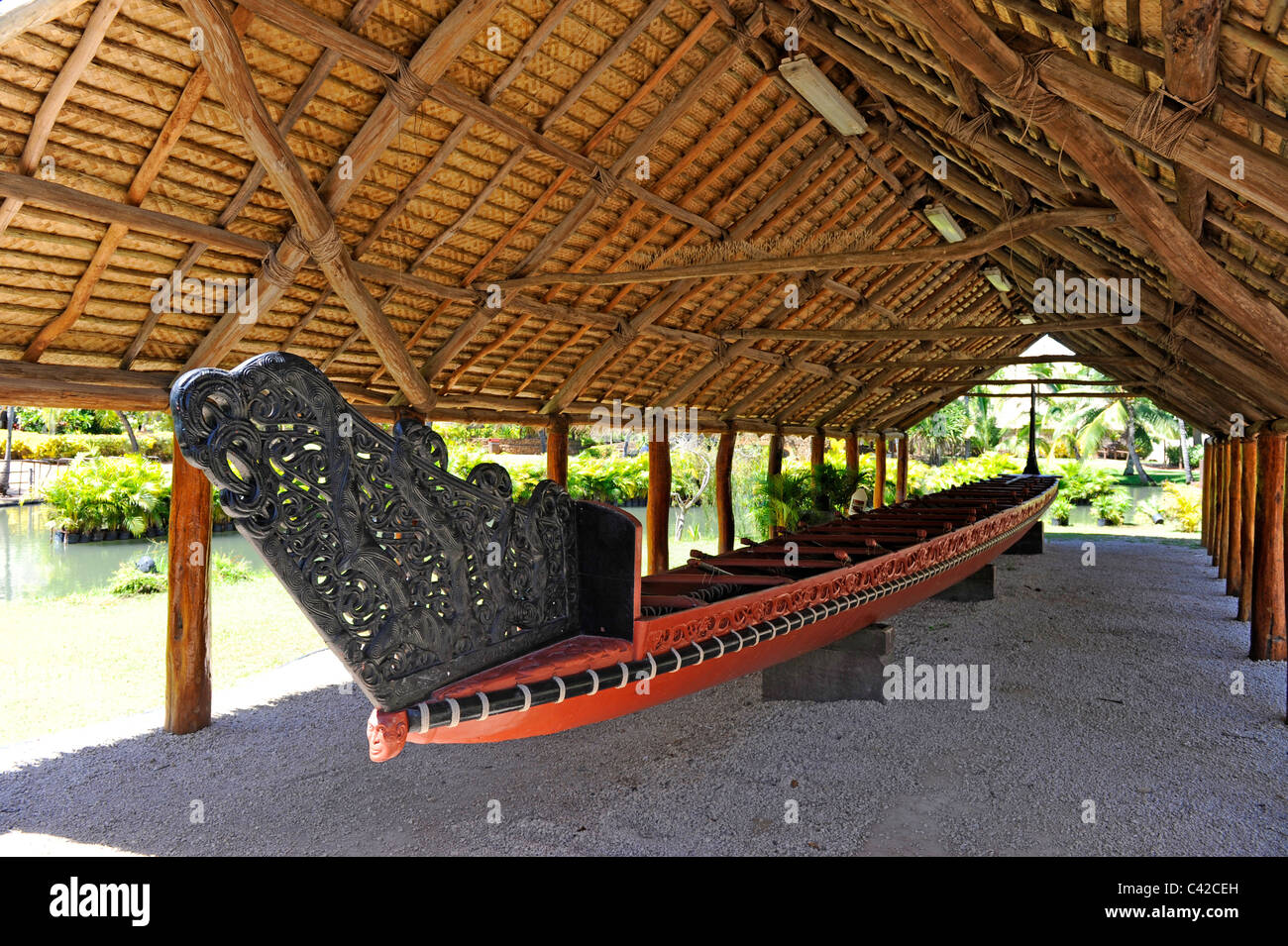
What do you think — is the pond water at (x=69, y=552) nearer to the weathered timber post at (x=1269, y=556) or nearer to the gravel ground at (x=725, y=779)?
the gravel ground at (x=725, y=779)

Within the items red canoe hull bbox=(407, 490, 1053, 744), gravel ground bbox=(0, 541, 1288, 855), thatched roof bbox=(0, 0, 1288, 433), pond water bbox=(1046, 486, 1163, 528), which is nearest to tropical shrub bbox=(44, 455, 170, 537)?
thatched roof bbox=(0, 0, 1288, 433)

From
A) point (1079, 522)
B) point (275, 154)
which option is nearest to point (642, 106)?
point (275, 154)

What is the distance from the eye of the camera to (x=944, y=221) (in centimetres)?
852

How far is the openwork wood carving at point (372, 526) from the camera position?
8.17 feet

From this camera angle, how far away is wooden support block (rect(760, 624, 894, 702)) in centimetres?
515

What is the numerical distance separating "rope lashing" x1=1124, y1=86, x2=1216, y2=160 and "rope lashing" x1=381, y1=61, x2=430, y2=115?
320 centimetres

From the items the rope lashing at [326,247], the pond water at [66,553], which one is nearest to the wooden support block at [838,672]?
the rope lashing at [326,247]

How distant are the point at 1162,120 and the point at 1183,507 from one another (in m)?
16.9

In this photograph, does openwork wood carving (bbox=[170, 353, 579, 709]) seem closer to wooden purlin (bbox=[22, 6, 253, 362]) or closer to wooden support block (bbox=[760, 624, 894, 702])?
wooden purlin (bbox=[22, 6, 253, 362])

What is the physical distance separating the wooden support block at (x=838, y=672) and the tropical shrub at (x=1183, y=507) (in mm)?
13908

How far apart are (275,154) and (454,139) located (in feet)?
4.45

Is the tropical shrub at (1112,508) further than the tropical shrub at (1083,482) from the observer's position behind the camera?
No

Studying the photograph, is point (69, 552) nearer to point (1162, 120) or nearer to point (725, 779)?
point (725, 779)
